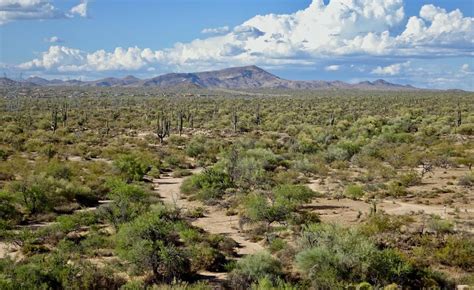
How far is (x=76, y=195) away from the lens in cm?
2719

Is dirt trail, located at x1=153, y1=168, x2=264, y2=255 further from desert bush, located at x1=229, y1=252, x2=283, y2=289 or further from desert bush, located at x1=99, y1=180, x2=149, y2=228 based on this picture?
desert bush, located at x1=229, y1=252, x2=283, y2=289

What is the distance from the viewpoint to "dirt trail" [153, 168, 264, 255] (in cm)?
2009

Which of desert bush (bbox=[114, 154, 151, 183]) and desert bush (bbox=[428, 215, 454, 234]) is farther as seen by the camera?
desert bush (bbox=[114, 154, 151, 183])

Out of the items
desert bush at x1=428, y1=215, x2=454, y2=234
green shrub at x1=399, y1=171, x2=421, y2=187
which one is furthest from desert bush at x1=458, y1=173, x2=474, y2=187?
desert bush at x1=428, y1=215, x2=454, y2=234

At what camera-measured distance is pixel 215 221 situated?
24.1 metres

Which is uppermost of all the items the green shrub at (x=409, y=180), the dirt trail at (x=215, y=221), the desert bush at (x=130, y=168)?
the desert bush at (x=130, y=168)

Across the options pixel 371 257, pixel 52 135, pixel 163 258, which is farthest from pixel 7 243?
pixel 52 135

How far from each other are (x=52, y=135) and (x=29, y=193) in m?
31.1

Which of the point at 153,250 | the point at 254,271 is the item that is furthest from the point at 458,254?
the point at 153,250

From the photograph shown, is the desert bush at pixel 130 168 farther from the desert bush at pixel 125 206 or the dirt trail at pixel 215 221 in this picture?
the desert bush at pixel 125 206

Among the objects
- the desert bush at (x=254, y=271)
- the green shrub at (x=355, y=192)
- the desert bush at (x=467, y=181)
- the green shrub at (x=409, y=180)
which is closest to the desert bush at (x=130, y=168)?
the green shrub at (x=355, y=192)

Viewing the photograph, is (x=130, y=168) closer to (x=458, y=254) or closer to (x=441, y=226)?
(x=441, y=226)

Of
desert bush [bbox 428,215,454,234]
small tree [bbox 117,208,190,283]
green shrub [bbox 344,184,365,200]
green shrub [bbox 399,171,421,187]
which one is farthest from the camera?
green shrub [bbox 399,171,421,187]

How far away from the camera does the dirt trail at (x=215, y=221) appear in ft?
65.9
